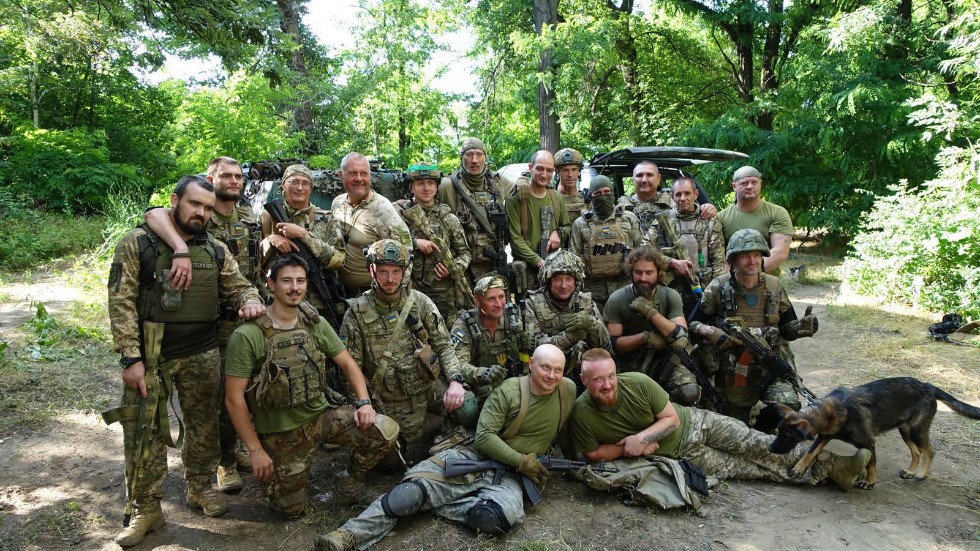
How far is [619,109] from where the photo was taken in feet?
56.3

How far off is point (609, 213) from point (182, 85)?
10942 millimetres

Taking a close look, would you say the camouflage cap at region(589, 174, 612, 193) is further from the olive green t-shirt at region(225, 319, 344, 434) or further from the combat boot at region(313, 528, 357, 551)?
the combat boot at region(313, 528, 357, 551)

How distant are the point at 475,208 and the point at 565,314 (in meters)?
1.73

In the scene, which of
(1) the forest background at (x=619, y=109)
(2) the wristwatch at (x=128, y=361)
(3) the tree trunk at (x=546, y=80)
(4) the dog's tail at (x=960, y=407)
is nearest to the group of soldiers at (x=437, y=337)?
(2) the wristwatch at (x=128, y=361)

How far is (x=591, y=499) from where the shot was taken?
419cm

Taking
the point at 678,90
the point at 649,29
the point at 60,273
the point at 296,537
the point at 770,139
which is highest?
the point at 649,29

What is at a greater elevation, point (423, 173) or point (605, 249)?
point (423, 173)

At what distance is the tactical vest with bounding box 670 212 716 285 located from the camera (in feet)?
20.2

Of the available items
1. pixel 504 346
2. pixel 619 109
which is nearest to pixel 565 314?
pixel 504 346

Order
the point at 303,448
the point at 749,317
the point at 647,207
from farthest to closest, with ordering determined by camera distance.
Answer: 1. the point at 647,207
2. the point at 749,317
3. the point at 303,448

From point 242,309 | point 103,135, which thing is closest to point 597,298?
point 242,309

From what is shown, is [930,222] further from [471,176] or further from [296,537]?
[296,537]

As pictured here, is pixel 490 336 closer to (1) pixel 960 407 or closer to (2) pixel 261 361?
(2) pixel 261 361

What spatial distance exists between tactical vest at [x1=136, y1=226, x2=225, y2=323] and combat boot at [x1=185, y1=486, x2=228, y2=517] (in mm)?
1196
